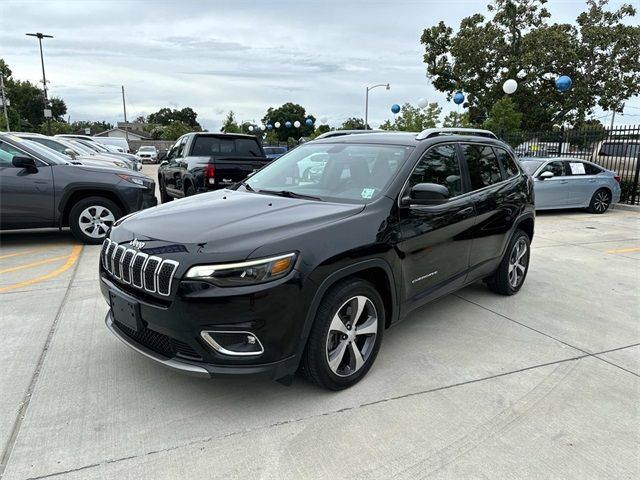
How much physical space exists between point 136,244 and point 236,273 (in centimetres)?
79

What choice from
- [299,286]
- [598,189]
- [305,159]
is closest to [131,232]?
[299,286]

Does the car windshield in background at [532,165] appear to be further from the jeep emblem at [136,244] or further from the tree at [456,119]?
the tree at [456,119]

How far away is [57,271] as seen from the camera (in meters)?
5.85

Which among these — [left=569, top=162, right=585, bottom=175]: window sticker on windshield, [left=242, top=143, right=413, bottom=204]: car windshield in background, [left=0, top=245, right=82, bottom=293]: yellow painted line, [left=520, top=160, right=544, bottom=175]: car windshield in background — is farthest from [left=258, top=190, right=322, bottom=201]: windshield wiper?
[left=569, top=162, right=585, bottom=175]: window sticker on windshield

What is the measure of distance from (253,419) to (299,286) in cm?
88

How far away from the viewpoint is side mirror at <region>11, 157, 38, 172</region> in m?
6.57

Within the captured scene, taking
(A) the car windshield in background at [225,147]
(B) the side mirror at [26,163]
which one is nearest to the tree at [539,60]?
(A) the car windshield in background at [225,147]

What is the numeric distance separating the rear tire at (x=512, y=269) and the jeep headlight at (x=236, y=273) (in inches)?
130

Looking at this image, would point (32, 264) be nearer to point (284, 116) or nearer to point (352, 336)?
point (352, 336)

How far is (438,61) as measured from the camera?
34.0 metres

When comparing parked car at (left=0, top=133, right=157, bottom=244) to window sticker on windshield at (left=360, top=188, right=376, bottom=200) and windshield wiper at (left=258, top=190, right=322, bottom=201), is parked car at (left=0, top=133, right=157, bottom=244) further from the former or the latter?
window sticker on windshield at (left=360, top=188, right=376, bottom=200)

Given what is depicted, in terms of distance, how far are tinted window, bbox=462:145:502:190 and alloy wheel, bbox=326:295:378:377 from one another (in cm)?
188

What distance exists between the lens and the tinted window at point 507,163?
5066mm

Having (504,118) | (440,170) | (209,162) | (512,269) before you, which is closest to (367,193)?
(440,170)
